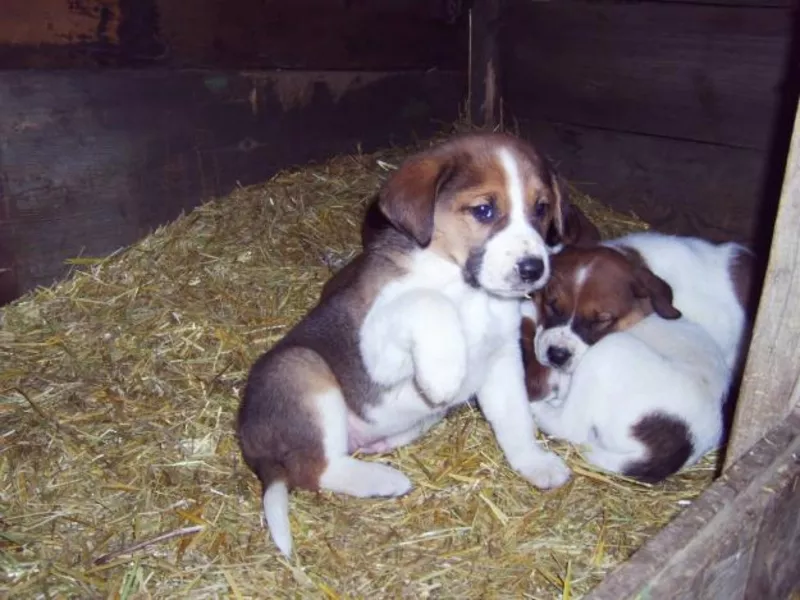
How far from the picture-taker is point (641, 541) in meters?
3.61

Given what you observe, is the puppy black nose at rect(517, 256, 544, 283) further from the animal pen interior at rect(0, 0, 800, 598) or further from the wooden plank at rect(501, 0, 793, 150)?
the wooden plank at rect(501, 0, 793, 150)

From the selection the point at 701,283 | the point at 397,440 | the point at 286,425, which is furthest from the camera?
the point at 701,283

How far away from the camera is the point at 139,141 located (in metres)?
5.70

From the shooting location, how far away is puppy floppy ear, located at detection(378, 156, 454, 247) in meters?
3.55

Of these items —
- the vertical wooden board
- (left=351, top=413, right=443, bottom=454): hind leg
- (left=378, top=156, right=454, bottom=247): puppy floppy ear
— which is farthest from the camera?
(left=351, top=413, right=443, bottom=454): hind leg

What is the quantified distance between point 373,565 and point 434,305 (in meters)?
1.07

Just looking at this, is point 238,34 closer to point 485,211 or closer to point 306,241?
point 306,241

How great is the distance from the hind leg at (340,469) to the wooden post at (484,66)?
4218 mm

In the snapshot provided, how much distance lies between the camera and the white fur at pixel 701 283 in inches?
201

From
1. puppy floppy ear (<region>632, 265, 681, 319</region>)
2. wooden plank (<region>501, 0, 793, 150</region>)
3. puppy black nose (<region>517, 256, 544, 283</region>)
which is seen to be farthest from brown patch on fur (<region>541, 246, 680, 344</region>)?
wooden plank (<region>501, 0, 793, 150</region>)

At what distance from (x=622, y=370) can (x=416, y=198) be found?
131 centimetres

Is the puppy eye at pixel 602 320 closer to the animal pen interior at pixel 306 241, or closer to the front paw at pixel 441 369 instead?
the animal pen interior at pixel 306 241

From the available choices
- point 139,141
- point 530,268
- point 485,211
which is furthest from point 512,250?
point 139,141

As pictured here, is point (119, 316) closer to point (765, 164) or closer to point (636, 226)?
point (636, 226)
